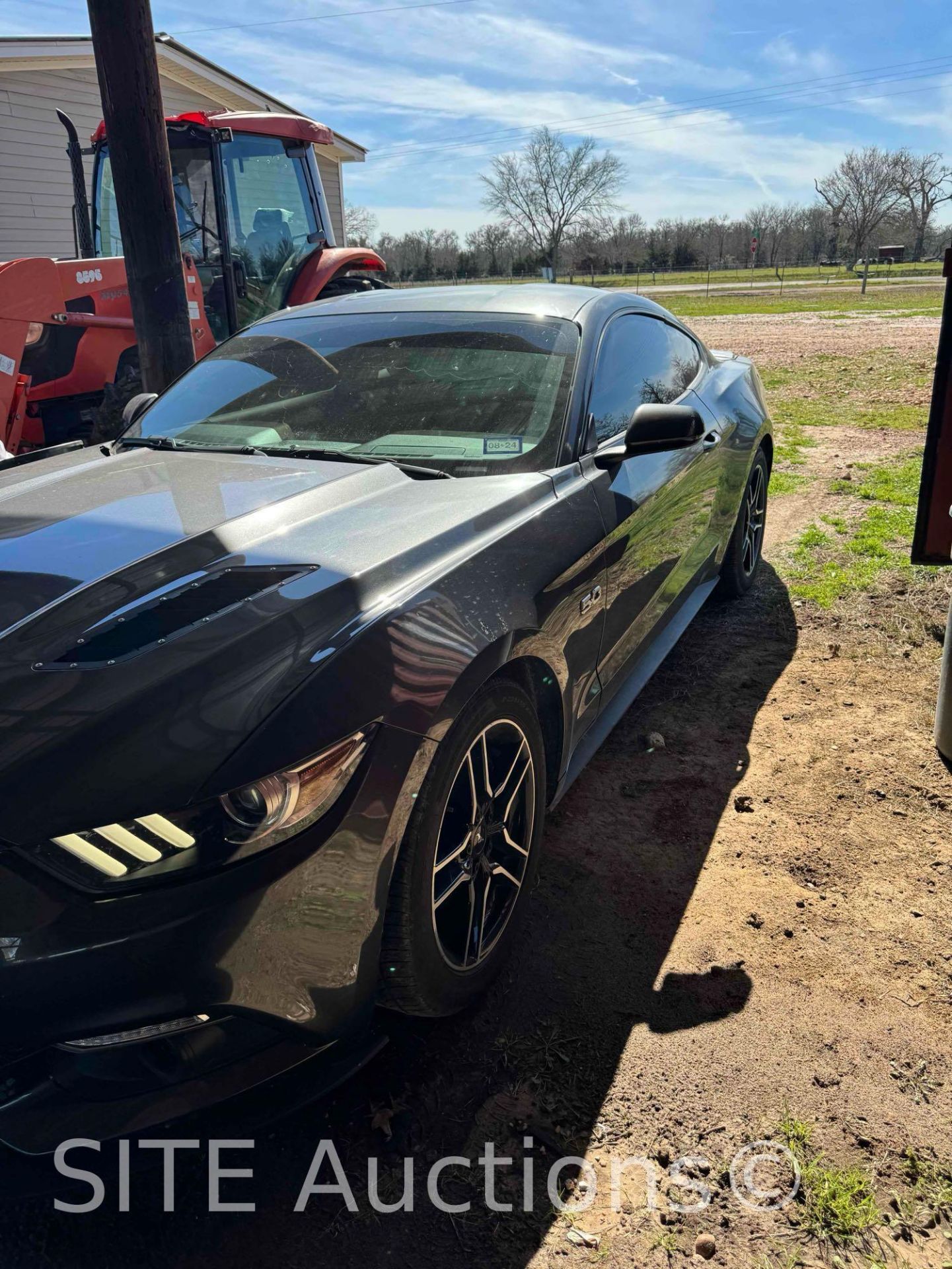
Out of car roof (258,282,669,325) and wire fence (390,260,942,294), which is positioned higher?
wire fence (390,260,942,294)

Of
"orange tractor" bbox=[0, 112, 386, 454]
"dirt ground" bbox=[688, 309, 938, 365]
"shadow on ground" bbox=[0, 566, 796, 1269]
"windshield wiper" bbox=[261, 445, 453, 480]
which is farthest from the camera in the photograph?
"dirt ground" bbox=[688, 309, 938, 365]

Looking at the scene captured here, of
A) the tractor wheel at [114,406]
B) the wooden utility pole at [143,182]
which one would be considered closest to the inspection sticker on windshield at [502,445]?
the wooden utility pole at [143,182]

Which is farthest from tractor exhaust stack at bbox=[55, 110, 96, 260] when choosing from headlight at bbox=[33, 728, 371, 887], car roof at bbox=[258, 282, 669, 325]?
headlight at bbox=[33, 728, 371, 887]

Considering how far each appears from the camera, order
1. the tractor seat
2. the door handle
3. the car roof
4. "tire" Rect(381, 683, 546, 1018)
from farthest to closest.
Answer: the tractor seat, the door handle, the car roof, "tire" Rect(381, 683, 546, 1018)

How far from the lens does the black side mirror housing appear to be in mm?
2730

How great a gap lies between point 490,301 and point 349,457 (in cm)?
95

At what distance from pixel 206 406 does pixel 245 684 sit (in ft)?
6.41

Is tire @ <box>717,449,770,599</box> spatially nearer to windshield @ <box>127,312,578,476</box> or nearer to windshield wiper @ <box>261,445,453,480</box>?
windshield @ <box>127,312,578,476</box>

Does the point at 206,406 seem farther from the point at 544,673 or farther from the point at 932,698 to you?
the point at 932,698

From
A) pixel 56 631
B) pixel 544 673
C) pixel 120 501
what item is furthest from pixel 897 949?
pixel 120 501

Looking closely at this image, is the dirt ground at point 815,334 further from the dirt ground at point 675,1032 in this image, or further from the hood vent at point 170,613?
the hood vent at point 170,613

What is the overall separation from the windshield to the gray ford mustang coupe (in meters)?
0.01

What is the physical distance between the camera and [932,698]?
12.2ft

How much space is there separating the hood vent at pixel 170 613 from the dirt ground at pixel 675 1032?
1042 mm
